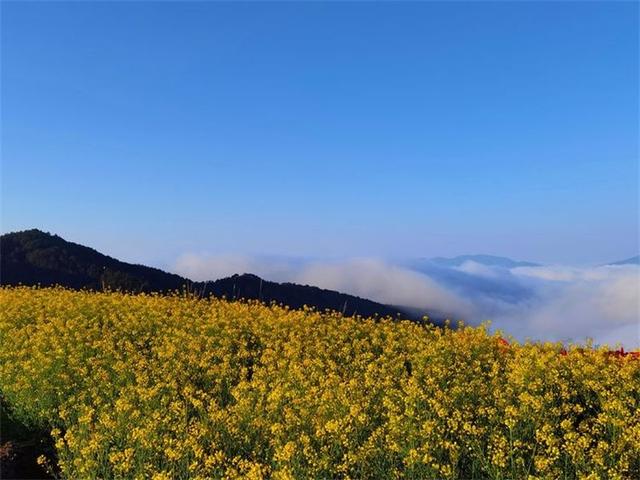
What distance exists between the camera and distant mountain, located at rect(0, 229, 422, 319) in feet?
90.4

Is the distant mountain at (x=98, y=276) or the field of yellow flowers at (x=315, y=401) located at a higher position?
the distant mountain at (x=98, y=276)

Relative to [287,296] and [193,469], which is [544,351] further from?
[287,296]

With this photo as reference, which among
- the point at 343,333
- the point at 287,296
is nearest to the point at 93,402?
the point at 343,333

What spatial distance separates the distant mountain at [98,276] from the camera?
27562 millimetres

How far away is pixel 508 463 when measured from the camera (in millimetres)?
6332

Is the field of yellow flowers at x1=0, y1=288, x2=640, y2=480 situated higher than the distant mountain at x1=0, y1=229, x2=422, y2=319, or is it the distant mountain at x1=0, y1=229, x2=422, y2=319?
the distant mountain at x1=0, y1=229, x2=422, y2=319

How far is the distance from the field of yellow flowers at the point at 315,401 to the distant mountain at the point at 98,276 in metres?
14.3

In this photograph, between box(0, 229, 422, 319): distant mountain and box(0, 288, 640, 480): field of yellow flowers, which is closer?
box(0, 288, 640, 480): field of yellow flowers

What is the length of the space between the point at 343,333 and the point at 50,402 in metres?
5.27

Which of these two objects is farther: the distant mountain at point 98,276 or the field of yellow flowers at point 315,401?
the distant mountain at point 98,276

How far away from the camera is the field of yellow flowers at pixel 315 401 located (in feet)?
20.4

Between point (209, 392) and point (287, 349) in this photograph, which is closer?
point (209, 392)

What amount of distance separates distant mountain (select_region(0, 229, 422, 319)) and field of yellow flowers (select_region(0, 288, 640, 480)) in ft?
46.9

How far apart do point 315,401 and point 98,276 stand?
82.8 ft
